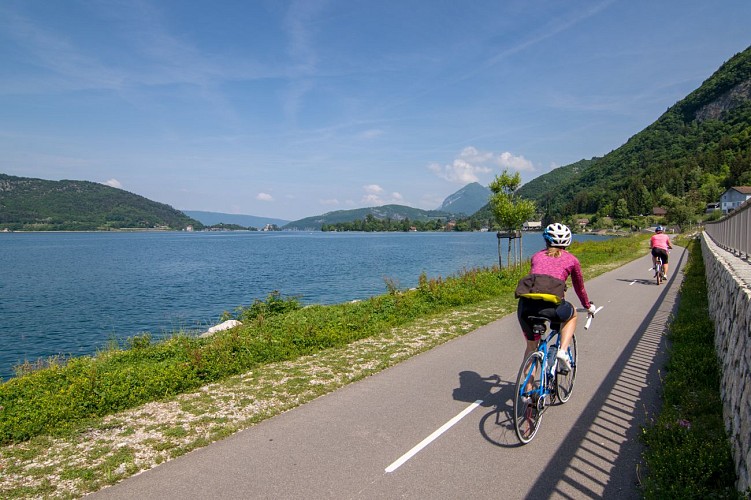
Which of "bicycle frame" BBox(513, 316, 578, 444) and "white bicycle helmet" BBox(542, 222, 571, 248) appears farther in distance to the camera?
"white bicycle helmet" BBox(542, 222, 571, 248)

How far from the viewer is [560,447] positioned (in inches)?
185

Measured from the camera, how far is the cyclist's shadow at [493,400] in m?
5.00

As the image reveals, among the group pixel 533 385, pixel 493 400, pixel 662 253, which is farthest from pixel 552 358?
pixel 662 253

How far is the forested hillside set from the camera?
115 metres

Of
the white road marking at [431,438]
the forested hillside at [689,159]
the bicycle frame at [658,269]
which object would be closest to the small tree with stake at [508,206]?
the bicycle frame at [658,269]

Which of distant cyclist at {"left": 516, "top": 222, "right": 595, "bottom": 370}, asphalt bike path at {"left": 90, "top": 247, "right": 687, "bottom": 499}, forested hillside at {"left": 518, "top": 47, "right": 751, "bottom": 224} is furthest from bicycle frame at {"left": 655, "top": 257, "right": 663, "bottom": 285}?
forested hillside at {"left": 518, "top": 47, "right": 751, "bottom": 224}

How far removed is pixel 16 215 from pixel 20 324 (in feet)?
721

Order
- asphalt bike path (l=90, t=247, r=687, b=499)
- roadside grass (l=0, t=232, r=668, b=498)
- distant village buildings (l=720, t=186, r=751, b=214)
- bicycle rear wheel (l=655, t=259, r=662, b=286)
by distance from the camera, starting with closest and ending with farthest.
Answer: asphalt bike path (l=90, t=247, r=687, b=499) → roadside grass (l=0, t=232, r=668, b=498) → bicycle rear wheel (l=655, t=259, r=662, b=286) → distant village buildings (l=720, t=186, r=751, b=214)

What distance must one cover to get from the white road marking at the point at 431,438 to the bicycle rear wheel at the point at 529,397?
0.81 meters

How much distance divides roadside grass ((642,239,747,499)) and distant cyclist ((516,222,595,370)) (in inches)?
46.6

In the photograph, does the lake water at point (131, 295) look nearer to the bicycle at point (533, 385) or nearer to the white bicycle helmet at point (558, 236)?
the bicycle at point (533, 385)

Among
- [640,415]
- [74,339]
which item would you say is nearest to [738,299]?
[640,415]

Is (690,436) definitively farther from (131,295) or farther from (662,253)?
(131,295)

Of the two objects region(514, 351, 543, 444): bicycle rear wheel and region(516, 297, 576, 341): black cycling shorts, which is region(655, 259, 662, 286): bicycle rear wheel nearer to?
region(516, 297, 576, 341): black cycling shorts
